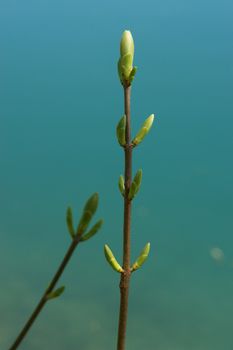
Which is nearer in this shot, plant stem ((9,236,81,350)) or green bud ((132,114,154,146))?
plant stem ((9,236,81,350))

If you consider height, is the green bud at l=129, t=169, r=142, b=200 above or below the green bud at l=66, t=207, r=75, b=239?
above

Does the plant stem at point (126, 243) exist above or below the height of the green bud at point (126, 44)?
below

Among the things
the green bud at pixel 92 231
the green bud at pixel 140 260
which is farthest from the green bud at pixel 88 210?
the green bud at pixel 140 260

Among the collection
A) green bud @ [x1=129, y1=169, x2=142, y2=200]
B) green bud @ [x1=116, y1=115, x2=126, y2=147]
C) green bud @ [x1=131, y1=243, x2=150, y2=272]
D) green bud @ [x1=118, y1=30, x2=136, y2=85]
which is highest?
green bud @ [x1=118, y1=30, x2=136, y2=85]

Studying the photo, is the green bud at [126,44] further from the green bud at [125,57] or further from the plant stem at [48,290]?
the plant stem at [48,290]

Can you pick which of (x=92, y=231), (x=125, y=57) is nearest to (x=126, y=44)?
(x=125, y=57)

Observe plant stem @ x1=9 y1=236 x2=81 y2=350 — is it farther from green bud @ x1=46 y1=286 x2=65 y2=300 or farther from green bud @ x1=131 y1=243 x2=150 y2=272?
green bud @ x1=131 y1=243 x2=150 y2=272

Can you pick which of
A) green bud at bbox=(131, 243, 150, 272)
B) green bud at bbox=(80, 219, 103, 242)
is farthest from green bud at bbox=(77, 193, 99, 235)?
green bud at bbox=(131, 243, 150, 272)

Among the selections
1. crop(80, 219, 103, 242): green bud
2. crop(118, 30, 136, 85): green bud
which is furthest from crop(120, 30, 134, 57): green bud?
crop(80, 219, 103, 242): green bud
